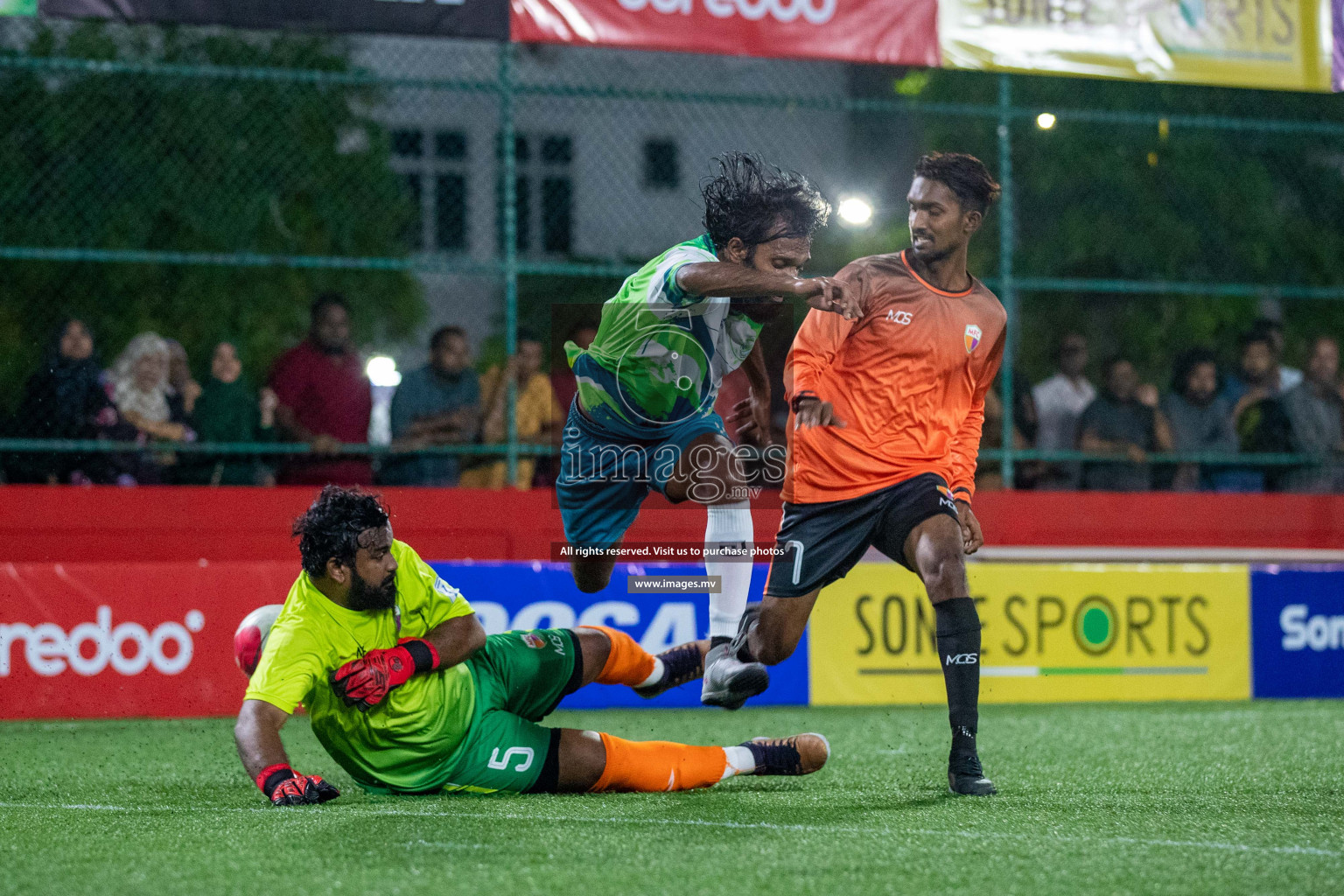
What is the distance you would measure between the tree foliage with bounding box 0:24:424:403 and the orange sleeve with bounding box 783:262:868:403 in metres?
10.5

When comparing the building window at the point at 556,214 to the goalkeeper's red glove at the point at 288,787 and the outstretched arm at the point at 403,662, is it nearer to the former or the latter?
the outstretched arm at the point at 403,662

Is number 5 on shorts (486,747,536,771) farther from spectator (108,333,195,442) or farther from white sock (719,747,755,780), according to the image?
spectator (108,333,195,442)

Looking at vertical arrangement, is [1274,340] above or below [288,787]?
above

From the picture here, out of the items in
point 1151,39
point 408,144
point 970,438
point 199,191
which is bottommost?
point 970,438

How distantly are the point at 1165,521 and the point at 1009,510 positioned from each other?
116 centimetres

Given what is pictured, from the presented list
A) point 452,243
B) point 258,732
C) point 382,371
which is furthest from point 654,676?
point 452,243

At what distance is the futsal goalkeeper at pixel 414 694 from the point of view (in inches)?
197

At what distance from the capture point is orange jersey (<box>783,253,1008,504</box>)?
5.64 meters

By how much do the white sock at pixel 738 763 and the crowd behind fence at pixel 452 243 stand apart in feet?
8.92

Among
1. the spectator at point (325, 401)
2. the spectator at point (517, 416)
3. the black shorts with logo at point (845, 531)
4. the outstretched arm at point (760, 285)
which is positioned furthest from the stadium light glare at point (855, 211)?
the outstretched arm at point (760, 285)

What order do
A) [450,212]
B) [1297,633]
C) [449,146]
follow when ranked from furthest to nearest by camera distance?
[450,212]
[449,146]
[1297,633]

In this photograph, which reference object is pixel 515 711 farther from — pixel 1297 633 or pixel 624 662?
pixel 1297 633

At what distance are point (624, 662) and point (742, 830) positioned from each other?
125cm

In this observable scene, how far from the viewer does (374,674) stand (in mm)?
4941
